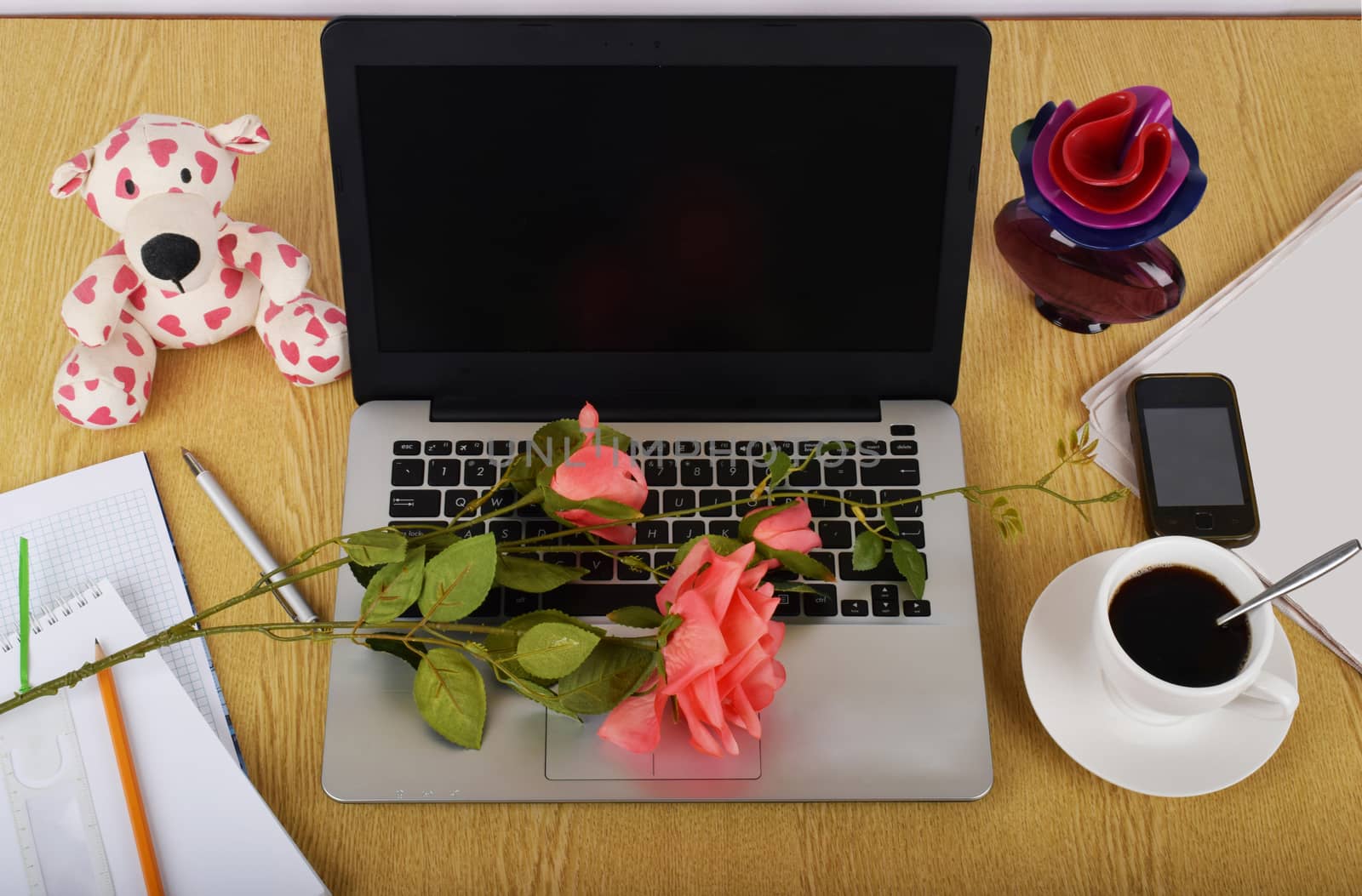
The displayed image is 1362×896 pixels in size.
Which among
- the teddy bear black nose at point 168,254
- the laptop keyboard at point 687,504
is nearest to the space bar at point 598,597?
the laptop keyboard at point 687,504

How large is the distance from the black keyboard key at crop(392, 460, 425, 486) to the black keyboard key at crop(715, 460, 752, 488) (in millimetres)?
204

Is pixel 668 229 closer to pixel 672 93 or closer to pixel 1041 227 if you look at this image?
pixel 672 93

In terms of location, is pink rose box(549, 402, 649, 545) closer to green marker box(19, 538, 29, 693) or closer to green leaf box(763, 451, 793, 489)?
green leaf box(763, 451, 793, 489)

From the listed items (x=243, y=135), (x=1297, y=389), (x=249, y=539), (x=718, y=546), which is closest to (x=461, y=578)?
(x=718, y=546)

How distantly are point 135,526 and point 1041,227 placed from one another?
0.67m

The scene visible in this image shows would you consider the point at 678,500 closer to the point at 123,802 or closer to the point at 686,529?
the point at 686,529

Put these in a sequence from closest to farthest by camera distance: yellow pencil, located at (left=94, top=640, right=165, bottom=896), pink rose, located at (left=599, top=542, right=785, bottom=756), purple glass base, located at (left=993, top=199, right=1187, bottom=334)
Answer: pink rose, located at (left=599, top=542, right=785, bottom=756) < yellow pencil, located at (left=94, top=640, right=165, bottom=896) < purple glass base, located at (left=993, top=199, right=1187, bottom=334)

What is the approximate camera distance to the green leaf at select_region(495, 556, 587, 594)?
0.60m

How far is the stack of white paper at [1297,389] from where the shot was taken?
2.36 ft

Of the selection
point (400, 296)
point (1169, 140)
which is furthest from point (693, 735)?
point (1169, 140)

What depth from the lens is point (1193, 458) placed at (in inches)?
28.9

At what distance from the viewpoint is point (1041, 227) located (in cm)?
75

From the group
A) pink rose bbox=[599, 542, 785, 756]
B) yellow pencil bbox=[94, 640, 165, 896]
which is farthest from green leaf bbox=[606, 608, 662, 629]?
yellow pencil bbox=[94, 640, 165, 896]

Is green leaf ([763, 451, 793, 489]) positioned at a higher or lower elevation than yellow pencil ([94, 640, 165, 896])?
higher
